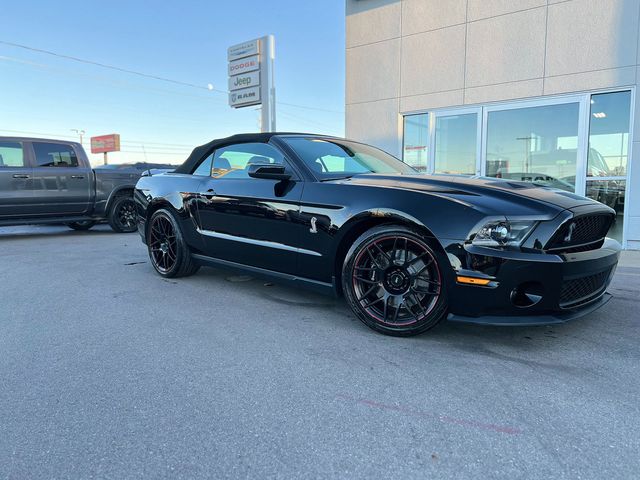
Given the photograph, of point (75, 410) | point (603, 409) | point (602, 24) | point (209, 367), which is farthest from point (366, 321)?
point (602, 24)

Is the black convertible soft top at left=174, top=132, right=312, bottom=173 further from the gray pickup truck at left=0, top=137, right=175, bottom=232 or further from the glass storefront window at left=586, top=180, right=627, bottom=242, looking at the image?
the glass storefront window at left=586, top=180, right=627, bottom=242

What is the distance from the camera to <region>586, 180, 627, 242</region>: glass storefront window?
7254 millimetres

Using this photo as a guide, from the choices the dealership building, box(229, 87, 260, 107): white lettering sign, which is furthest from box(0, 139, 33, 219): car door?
the dealership building

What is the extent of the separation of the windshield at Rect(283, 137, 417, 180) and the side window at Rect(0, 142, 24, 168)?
21.8 feet

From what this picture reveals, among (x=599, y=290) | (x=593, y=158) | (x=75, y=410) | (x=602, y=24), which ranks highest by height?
(x=602, y=24)

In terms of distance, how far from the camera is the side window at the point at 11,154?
A: 26.2 ft

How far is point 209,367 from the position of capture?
8.77ft

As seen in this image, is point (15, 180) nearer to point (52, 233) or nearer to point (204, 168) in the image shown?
point (52, 233)

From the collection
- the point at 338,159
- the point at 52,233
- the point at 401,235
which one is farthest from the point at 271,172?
the point at 52,233

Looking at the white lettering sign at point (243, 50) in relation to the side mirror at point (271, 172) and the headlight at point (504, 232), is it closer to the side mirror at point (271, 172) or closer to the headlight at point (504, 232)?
the side mirror at point (271, 172)

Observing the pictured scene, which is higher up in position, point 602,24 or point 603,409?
point 602,24

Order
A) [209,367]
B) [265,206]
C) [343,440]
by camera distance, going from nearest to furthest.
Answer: [343,440]
[209,367]
[265,206]

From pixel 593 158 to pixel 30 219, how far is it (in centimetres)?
981

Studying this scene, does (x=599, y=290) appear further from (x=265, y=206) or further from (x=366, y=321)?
(x=265, y=206)
